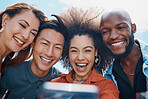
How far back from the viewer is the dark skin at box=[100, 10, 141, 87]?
2428 millimetres

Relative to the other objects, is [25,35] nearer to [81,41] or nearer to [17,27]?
[17,27]

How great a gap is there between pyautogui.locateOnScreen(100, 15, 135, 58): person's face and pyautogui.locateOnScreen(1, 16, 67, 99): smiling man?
0.73 meters

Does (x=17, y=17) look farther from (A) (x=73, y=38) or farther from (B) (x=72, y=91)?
(B) (x=72, y=91)

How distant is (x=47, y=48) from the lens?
252 cm

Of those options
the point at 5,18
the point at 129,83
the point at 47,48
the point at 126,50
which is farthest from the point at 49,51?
the point at 129,83

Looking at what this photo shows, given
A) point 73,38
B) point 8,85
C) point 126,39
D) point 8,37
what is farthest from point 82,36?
point 8,85

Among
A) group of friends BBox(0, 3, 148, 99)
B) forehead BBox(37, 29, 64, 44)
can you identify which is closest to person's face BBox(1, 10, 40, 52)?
group of friends BBox(0, 3, 148, 99)

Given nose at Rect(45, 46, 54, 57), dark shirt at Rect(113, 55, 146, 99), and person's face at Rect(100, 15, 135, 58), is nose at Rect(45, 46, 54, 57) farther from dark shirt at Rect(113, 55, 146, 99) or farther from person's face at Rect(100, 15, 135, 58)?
dark shirt at Rect(113, 55, 146, 99)

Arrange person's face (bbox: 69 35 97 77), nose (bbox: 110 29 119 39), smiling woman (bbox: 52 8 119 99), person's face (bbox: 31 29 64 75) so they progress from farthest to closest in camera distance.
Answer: person's face (bbox: 31 29 64 75) → nose (bbox: 110 29 119 39) → person's face (bbox: 69 35 97 77) → smiling woman (bbox: 52 8 119 99)

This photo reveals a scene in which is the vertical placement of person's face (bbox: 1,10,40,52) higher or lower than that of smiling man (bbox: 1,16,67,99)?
higher

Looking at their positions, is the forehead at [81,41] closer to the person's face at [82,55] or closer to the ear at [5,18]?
the person's face at [82,55]

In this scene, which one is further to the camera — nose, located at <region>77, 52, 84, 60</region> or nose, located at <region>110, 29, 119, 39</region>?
nose, located at <region>110, 29, 119, 39</region>

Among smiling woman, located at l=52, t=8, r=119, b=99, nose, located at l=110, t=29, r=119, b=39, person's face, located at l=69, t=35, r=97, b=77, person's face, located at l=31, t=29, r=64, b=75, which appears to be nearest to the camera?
smiling woman, located at l=52, t=8, r=119, b=99

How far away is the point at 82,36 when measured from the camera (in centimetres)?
237
